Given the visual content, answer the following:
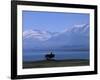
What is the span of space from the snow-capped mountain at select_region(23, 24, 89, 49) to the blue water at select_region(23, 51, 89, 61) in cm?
5

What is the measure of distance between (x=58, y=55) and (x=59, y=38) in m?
0.17

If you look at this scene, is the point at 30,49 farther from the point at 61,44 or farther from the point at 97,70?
the point at 97,70

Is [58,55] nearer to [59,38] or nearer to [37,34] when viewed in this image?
[59,38]

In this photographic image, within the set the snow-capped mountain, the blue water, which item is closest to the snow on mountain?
the snow-capped mountain

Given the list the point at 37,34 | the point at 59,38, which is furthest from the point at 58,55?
the point at 37,34

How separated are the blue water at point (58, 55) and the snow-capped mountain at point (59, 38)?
0.05 meters

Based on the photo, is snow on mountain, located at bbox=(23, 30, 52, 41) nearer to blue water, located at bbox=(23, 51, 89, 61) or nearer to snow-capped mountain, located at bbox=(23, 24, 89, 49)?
snow-capped mountain, located at bbox=(23, 24, 89, 49)

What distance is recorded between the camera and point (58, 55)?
221 centimetres

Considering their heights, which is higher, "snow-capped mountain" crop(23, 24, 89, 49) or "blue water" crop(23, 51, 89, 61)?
"snow-capped mountain" crop(23, 24, 89, 49)

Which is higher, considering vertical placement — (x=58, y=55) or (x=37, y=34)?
(x=37, y=34)

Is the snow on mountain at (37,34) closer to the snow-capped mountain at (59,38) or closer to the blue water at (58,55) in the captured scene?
the snow-capped mountain at (59,38)

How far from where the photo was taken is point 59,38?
2.22 meters

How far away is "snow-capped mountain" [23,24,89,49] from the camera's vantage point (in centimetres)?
213

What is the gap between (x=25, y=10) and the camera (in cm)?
210
